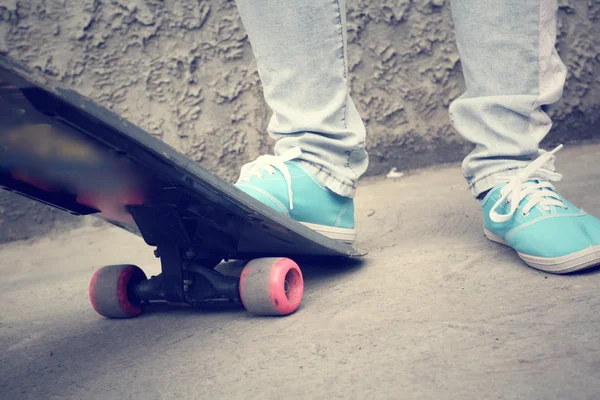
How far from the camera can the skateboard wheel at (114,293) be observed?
3.69ft

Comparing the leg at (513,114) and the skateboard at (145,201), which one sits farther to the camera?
the leg at (513,114)

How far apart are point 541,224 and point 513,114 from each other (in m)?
0.24

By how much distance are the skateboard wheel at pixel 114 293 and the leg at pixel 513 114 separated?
28.5 inches

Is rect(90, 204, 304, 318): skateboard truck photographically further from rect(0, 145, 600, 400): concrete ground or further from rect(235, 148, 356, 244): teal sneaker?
rect(235, 148, 356, 244): teal sneaker

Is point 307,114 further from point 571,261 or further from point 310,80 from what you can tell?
point 571,261

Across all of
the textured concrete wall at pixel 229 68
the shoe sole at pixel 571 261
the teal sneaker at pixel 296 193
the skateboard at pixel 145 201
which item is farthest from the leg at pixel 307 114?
the textured concrete wall at pixel 229 68

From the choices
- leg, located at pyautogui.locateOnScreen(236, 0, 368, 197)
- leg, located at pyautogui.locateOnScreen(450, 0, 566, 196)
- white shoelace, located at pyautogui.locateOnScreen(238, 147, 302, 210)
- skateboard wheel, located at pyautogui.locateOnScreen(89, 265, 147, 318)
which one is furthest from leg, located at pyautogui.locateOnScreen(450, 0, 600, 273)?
skateboard wheel, located at pyautogui.locateOnScreen(89, 265, 147, 318)

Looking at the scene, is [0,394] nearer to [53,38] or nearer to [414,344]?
[414,344]

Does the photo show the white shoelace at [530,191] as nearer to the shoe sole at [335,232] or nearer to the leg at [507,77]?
the leg at [507,77]

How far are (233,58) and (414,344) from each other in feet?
5.58

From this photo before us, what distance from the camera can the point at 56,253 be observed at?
6.33 feet

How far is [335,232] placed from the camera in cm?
130

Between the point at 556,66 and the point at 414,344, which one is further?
the point at 556,66

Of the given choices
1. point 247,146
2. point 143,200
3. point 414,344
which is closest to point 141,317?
point 143,200
